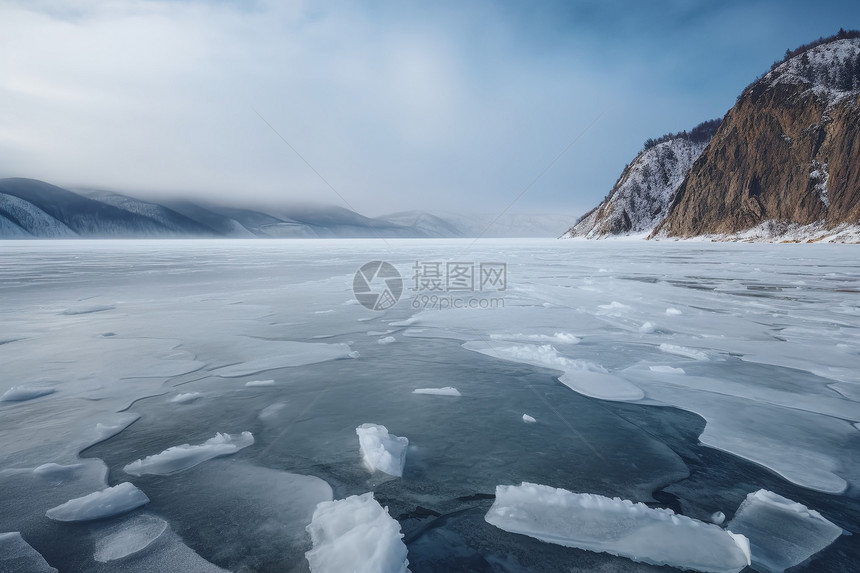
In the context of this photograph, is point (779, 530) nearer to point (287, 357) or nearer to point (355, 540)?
point (355, 540)

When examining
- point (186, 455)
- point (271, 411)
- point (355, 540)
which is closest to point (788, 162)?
point (271, 411)

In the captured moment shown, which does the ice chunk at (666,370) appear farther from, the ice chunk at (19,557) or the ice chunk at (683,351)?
the ice chunk at (19,557)

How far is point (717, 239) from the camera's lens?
163 ft

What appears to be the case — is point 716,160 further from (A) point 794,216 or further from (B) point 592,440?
(B) point 592,440

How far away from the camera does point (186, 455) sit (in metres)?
2.73

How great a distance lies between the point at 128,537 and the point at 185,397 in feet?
6.37

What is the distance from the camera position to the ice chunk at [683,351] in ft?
16.4

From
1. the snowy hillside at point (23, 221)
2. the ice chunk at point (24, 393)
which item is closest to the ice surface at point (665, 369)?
the ice chunk at point (24, 393)

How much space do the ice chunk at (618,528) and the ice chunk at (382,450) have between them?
25.0 inches

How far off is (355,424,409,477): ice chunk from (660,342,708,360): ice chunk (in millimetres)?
3835

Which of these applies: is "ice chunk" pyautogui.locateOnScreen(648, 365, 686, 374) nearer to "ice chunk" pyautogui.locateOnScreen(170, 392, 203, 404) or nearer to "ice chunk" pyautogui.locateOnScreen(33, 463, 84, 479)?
"ice chunk" pyautogui.locateOnScreen(170, 392, 203, 404)

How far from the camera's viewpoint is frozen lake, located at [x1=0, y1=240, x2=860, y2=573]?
6.60 ft

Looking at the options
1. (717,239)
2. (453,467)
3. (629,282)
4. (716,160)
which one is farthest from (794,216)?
(453,467)

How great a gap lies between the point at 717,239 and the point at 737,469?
56740 millimetres
